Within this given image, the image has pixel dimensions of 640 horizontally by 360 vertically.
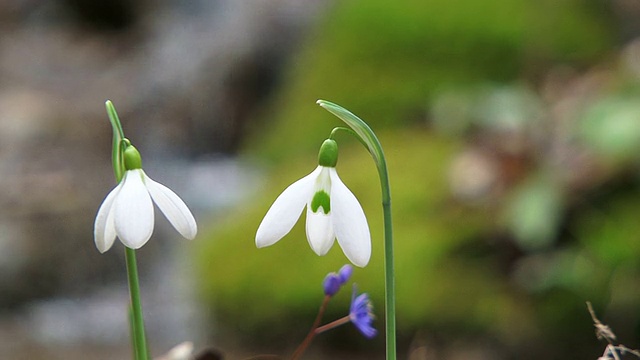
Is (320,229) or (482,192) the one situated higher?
(482,192)

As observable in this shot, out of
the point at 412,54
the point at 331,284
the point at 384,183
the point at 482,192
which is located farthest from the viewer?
the point at 412,54

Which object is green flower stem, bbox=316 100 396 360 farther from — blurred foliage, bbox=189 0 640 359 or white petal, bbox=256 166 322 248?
blurred foliage, bbox=189 0 640 359

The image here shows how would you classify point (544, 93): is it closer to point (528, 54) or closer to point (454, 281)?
point (528, 54)

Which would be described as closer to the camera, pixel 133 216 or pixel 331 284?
pixel 133 216

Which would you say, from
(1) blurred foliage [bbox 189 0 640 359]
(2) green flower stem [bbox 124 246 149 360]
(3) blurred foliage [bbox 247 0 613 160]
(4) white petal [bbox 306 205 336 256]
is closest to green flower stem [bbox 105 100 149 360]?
(2) green flower stem [bbox 124 246 149 360]

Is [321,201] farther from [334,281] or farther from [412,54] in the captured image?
[412,54]

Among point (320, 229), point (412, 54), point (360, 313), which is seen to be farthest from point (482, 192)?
point (320, 229)

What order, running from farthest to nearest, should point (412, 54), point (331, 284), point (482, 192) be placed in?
1. point (412, 54)
2. point (482, 192)
3. point (331, 284)
